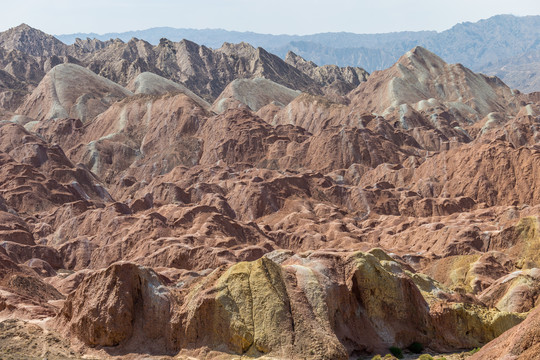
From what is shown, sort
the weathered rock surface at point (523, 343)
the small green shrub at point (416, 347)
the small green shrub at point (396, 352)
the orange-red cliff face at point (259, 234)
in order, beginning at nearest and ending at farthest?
1. the weathered rock surface at point (523, 343)
2. the orange-red cliff face at point (259, 234)
3. the small green shrub at point (396, 352)
4. the small green shrub at point (416, 347)

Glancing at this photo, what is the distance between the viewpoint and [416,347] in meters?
45.1

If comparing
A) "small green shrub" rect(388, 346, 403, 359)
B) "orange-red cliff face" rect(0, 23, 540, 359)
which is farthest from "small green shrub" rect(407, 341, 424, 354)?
"small green shrub" rect(388, 346, 403, 359)

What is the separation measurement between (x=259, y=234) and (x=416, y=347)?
5914 cm

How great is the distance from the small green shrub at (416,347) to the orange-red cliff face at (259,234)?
51cm

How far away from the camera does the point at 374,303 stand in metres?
45.9

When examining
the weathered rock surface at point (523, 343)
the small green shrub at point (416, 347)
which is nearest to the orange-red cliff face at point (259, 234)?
the weathered rock surface at point (523, 343)

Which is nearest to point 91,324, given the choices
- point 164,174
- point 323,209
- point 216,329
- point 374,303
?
point 216,329

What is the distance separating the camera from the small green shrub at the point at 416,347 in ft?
147

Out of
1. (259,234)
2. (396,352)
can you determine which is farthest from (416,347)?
(259,234)

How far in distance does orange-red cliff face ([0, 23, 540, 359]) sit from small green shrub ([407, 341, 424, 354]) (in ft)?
1.68

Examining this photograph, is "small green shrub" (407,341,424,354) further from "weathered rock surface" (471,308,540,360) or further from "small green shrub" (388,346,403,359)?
"weathered rock surface" (471,308,540,360)

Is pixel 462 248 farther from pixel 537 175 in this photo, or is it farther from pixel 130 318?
pixel 130 318

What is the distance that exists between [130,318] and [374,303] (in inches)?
520

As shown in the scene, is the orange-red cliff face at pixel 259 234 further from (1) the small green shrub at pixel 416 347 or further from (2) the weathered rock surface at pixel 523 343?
(1) the small green shrub at pixel 416 347
